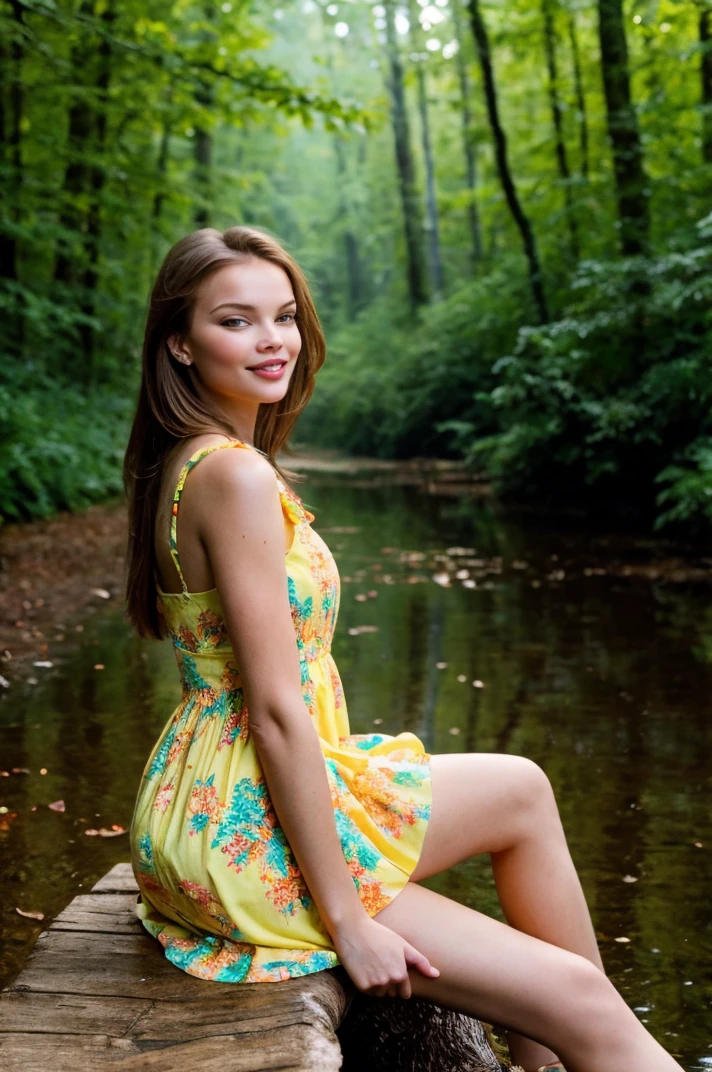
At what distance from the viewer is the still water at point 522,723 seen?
11.3ft

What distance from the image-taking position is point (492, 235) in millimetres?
25531

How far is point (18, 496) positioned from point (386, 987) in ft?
32.6

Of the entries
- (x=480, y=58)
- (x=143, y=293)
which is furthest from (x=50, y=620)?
(x=143, y=293)

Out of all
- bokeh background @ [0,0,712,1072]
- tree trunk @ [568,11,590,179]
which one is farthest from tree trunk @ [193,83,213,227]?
tree trunk @ [568,11,590,179]

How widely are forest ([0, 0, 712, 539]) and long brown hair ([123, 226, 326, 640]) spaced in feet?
17.1

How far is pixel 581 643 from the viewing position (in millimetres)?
6992

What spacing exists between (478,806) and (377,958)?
0.39 m

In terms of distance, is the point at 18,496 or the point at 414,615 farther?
the point at 18,496

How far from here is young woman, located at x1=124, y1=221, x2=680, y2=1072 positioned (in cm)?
189

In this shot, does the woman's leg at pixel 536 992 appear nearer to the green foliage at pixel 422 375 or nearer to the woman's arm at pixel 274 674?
the woman's arm at pixel 274 674

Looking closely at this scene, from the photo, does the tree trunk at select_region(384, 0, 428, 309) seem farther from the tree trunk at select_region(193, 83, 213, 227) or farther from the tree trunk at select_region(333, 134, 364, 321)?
the tree trunk at select_region(333, 134, 364, 321)

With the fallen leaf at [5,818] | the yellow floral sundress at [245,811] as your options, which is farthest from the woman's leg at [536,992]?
the fallen leaf at [5,818]

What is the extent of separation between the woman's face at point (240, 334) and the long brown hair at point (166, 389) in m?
0.02

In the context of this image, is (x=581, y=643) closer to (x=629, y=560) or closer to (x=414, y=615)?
(x=414, y=615)
